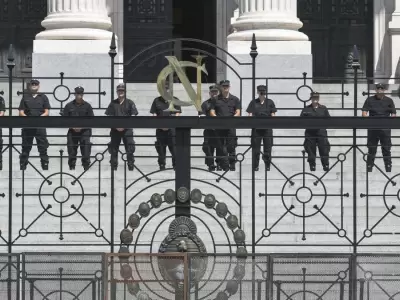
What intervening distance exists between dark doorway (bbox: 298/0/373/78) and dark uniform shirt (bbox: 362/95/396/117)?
11.8 meters

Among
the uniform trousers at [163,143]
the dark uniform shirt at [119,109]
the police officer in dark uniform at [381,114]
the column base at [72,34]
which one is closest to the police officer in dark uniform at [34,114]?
the dark uniform shirt at [119,109]

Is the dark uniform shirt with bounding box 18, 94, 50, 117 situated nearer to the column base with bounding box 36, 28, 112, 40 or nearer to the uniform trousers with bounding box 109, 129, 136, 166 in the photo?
the uniform trousers with bounding box 109, 129, 136, 166

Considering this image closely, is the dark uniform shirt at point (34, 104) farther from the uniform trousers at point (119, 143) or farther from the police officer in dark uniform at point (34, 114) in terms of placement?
the uniform trousers at point (119, 143)

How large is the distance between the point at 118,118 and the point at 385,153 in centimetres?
568

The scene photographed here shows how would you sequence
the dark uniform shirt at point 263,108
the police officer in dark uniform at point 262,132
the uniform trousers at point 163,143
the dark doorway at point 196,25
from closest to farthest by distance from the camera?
the police officer in dark uniform at point 262,132 → the uniform trousers at point 163,143 → the dark uniform shirt at point 263,108 → the dark doorway at point 196,25

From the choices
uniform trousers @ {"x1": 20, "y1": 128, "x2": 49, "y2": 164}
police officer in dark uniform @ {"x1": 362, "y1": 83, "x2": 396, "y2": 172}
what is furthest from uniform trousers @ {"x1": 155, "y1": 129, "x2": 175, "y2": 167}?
police officer in dark uniform @ {"x1": 362, "y1": 83, "x2": 396, "y2": 172}

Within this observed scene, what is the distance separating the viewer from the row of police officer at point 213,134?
2008cm

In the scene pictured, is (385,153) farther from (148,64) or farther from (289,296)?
(148,64)

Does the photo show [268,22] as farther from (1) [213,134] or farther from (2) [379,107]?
(1) [213,134]

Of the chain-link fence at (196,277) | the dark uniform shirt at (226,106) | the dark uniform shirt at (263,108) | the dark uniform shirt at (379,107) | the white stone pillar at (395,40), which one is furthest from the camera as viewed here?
the white stone pillar at (395,40)

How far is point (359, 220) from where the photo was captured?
23312mm

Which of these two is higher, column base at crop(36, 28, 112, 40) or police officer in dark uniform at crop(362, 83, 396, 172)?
column base at crop(36, 28, 112, 40)

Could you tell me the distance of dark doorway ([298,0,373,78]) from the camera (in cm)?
3594

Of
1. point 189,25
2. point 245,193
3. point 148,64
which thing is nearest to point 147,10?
point 148,64
